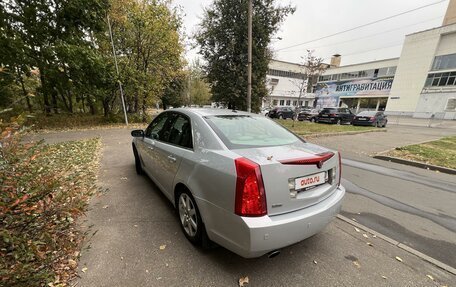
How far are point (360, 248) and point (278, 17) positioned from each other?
689 inches

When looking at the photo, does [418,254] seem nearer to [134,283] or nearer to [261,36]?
[134,283]

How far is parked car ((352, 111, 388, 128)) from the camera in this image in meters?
17.0

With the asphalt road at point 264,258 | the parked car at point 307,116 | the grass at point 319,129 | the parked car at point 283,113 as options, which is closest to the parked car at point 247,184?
the asphalt road at point 264,258

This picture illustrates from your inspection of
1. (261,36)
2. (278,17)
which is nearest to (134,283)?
(261,36)

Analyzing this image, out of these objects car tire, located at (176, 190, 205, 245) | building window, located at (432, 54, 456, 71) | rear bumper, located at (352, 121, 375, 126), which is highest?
building window, located at (432, 54, 456, 71)

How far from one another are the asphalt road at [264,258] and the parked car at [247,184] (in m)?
0.36

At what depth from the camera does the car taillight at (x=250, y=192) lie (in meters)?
1.84

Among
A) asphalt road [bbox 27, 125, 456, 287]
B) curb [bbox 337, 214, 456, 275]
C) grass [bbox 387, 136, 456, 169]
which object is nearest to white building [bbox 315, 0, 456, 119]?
grass [bbox 387, 136, 456, 169]

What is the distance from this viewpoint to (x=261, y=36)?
1595cm

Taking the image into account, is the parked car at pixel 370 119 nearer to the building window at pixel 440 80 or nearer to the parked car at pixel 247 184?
the parked car at pixel 247 184

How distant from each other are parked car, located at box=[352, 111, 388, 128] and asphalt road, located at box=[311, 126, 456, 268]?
12495mm

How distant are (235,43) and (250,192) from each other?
52.6ft

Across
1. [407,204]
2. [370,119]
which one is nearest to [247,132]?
[407,204]

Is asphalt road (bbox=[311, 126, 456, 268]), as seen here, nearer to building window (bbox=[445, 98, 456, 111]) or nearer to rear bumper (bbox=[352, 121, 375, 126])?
rear bumper (bbox=[352, 121, 375, 126])
